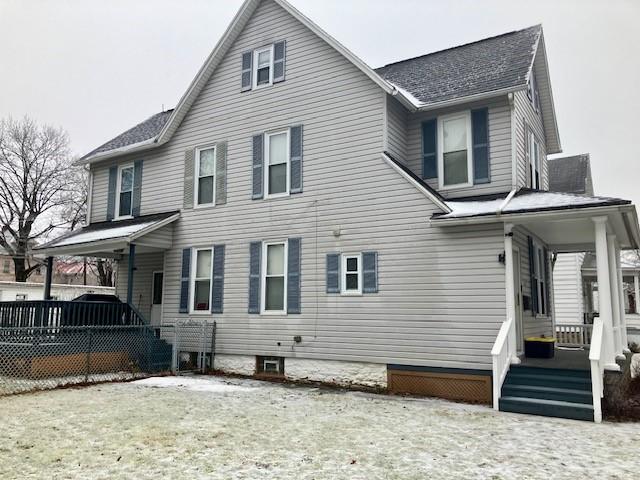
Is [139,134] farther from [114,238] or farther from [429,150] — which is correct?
[429,150]

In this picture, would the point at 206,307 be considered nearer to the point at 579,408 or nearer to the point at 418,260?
the point at 418,260

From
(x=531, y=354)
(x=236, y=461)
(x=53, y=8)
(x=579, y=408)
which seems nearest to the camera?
(x=236, y=461)

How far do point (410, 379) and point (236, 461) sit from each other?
520 cm

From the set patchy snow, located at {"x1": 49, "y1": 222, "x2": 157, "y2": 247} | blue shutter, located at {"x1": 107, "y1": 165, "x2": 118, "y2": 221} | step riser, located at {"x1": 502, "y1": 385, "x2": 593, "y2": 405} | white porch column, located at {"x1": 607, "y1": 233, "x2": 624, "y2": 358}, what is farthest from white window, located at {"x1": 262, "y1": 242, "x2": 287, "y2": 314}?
white porch column, located at {"x1": 607, "y1": 233, "x2": 624, "y2": 358}

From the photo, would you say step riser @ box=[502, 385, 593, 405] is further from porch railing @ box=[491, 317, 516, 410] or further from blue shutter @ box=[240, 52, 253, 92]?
blue shutter @ box=[240, 52, 253, 92]

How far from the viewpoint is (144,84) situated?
5512 centimetres

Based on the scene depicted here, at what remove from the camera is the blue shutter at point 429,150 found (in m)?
11.2

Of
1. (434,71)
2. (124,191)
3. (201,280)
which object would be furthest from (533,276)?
(124,191)

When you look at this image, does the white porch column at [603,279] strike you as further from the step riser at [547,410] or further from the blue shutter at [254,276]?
the blue shutter at [254,276]

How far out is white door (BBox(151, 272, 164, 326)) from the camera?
1465 centimetres

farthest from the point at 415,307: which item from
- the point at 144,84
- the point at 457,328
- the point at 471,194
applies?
the point at 144,84

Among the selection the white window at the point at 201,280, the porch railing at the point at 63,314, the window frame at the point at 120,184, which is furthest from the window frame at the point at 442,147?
the window frame at the point at 120,184

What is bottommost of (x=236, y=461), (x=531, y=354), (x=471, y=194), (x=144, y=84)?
(x=236, y=461)

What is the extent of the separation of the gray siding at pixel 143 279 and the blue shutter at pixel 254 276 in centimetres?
386
